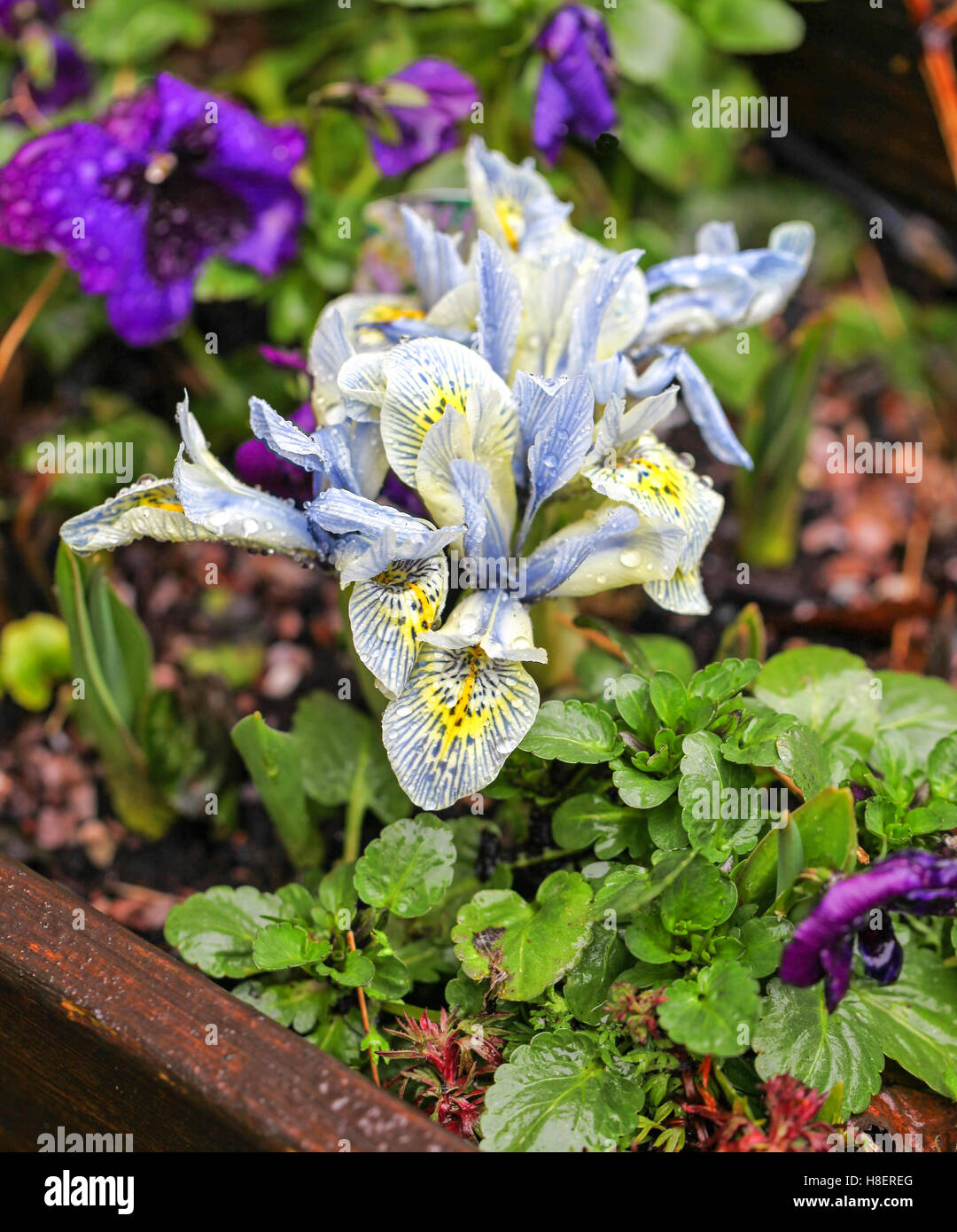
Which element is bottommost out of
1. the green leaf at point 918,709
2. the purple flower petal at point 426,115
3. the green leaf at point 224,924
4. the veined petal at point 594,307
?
the green leaf at point 224,924

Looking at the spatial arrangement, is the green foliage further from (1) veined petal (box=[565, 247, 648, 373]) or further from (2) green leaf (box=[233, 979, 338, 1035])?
(1) veined petal (box=[565, 247, 648, 373])

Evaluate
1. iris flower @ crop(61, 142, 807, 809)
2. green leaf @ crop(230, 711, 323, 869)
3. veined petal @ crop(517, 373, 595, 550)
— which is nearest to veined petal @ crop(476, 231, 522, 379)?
iris flower @ crop(61, 142, 807, 809)

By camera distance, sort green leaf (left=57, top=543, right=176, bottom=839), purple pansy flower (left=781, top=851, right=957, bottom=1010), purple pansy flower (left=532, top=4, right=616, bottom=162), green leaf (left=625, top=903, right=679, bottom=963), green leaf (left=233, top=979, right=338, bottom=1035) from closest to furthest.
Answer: purple pansy flower (left=781, top=851, right=957, bottom=1010) < green leaf (left=625, top=903, right=679, bottom=963) < green leaf (left=233, top=979, right=338, bottom=1035) < green leaf (left=57, top=543, right=176, bottom=839) < purple pansy flower (left=532, top=4, right=616, bottom=162)

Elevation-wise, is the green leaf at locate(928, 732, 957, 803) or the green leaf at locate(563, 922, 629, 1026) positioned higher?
the green leaf at locate(928, 732, 957, 803)

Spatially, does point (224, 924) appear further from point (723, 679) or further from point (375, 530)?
point (723, 679)

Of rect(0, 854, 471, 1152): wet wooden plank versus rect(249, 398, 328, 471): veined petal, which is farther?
rect(249, 398, 328, 471): veined petal

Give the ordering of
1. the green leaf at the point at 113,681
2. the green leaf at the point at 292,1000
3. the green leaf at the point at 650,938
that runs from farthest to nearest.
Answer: the green leaf at the point at 113,681
the green leaf at the point at 292,1000
the green leaf at the point at 650,938

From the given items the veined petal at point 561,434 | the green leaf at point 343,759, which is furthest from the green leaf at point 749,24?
the green leaf at point 343,759

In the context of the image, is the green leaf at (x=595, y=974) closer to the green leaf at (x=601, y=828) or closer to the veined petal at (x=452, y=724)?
the green leaf at (x=601, y=828)
